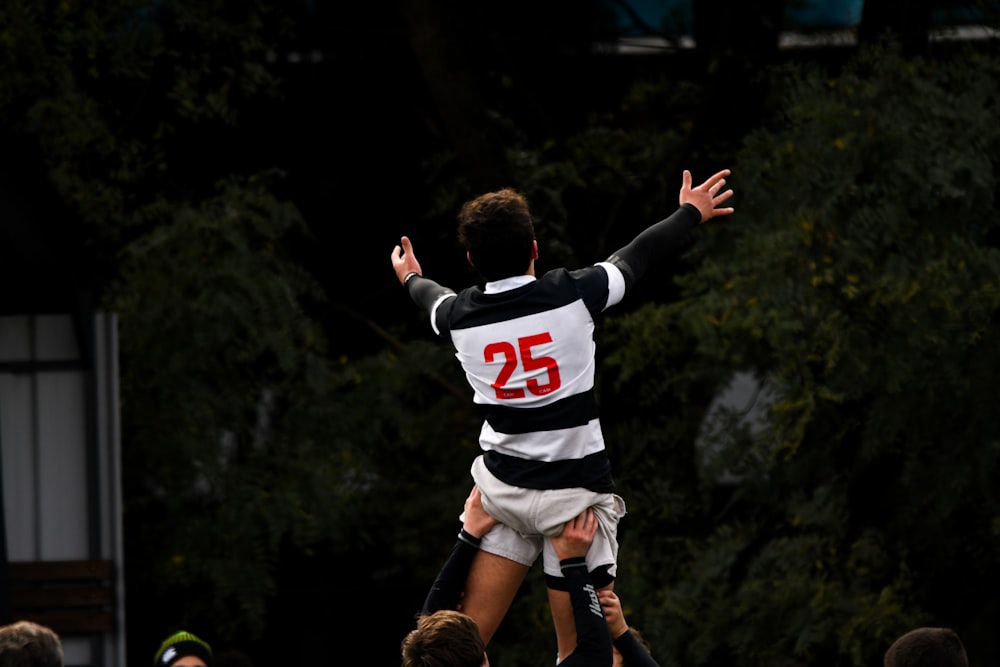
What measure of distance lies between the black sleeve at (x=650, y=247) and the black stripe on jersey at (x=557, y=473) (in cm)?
52

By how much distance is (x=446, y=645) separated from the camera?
168 inches

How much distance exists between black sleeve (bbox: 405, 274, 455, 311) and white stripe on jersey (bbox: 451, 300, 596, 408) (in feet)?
0.89

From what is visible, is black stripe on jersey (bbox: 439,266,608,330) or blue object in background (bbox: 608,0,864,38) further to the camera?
blue object in background (bbox: 608,0,864,38)

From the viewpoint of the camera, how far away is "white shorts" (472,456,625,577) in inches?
187

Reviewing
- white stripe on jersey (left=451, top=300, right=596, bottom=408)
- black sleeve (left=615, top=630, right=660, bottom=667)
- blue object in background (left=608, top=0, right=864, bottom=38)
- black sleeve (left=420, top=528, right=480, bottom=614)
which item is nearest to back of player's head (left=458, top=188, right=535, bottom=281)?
white stripe on jersey (left=451, top=300, right=596, bottom=408)

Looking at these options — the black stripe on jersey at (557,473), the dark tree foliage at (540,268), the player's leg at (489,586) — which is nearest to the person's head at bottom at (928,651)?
the black stripe on jersey at (557,473)

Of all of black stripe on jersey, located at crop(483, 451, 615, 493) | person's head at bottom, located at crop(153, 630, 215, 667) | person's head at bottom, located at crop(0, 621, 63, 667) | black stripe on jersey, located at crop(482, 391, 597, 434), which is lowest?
person's head at bottom, located at crop(153, 630, 215, 667)

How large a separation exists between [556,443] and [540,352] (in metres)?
0.27

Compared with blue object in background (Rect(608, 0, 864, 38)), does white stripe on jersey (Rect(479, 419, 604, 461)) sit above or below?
below

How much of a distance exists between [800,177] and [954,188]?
954 millimetres

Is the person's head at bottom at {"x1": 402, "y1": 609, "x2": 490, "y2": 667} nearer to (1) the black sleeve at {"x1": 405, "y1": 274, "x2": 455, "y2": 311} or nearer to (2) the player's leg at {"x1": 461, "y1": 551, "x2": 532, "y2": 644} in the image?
(2) the player's leg at {"x1": 461, "y1": 551, "x2": 532, "y2": 644}

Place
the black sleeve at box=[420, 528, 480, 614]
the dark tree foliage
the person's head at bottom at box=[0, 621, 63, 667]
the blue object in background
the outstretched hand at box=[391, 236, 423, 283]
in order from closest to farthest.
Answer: the person's head at bottom at box=[0, 621, 63, 667], the black sleeve at box=[420, 528, 480, 614], the outstretched hand at box=[391, 236, 423, 283], the dark tree foliage, the blue object in background

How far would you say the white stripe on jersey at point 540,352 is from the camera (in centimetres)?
471

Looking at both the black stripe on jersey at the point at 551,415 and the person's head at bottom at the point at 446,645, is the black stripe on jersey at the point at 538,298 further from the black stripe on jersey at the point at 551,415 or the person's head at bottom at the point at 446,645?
the person's head at bottom at the point at 446,645
